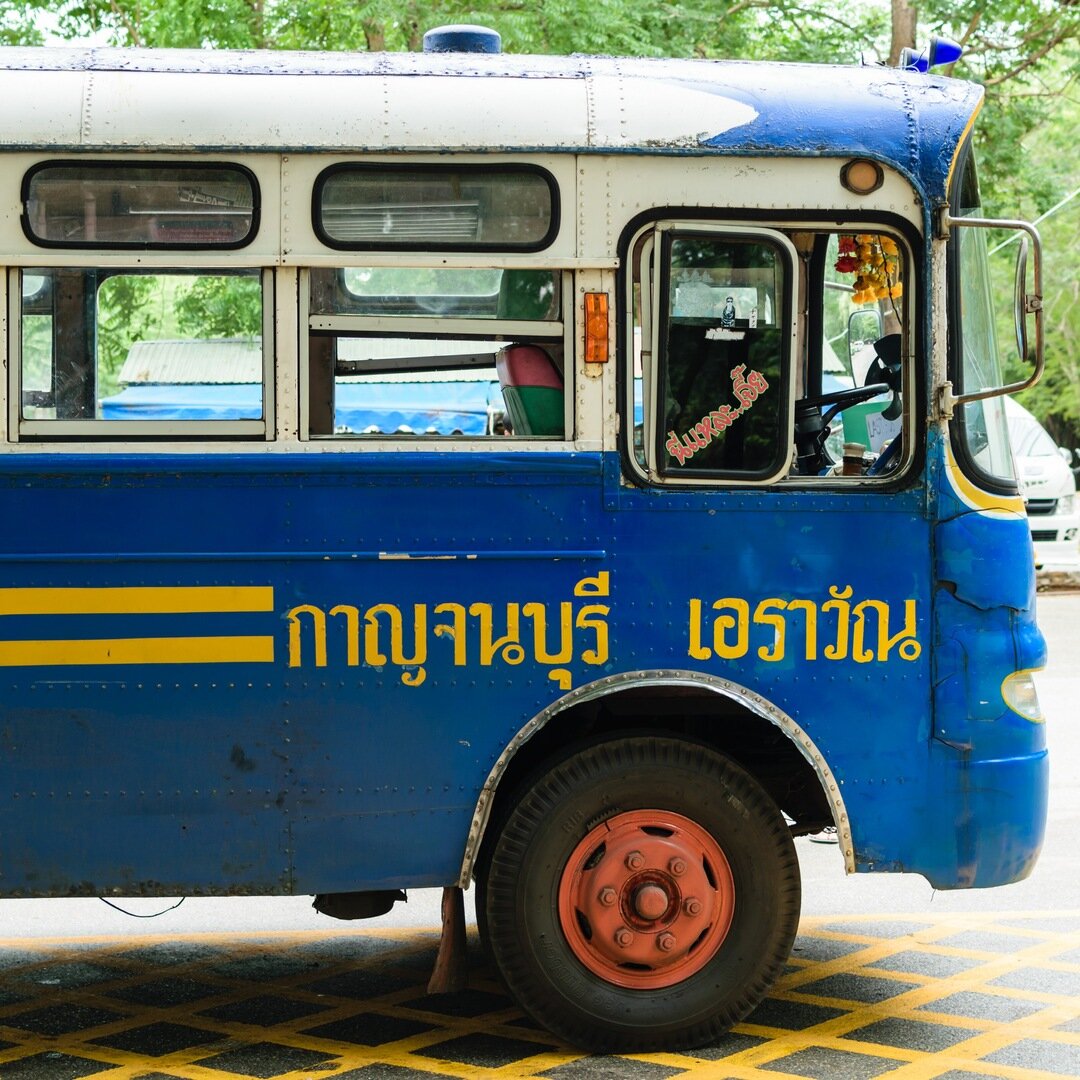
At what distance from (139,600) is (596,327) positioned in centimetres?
160

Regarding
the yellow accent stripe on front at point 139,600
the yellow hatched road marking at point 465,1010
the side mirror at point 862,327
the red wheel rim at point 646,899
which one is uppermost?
the side mirror at point 862,327

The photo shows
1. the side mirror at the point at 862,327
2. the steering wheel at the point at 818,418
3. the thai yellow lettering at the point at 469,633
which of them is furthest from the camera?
the side mirror at the point at 862,327

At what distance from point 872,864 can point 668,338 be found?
1744 mm

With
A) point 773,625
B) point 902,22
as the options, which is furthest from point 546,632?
point 902,22

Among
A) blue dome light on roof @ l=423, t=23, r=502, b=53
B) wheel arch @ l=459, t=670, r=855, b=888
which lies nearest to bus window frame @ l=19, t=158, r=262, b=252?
blue dome light on roof @ l=423, t=23, r=502, b=53

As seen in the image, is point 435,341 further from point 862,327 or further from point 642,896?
point 642,896

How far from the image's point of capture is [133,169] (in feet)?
15.5

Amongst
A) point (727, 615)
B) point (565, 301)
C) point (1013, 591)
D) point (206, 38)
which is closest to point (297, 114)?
point (565, 301)

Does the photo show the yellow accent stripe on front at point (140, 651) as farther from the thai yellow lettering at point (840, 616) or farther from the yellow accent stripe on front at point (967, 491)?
the yellow accent stripe on front at point (967, 491)

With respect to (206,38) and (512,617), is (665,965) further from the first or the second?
(206,38)

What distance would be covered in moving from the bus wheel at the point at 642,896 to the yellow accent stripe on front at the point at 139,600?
3.45 feet

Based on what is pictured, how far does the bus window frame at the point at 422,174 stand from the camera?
15.5 ft

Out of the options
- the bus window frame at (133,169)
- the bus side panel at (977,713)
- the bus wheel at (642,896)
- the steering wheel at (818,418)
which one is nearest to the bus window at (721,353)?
the steering wheel at (818,418)

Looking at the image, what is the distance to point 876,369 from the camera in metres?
5.25
